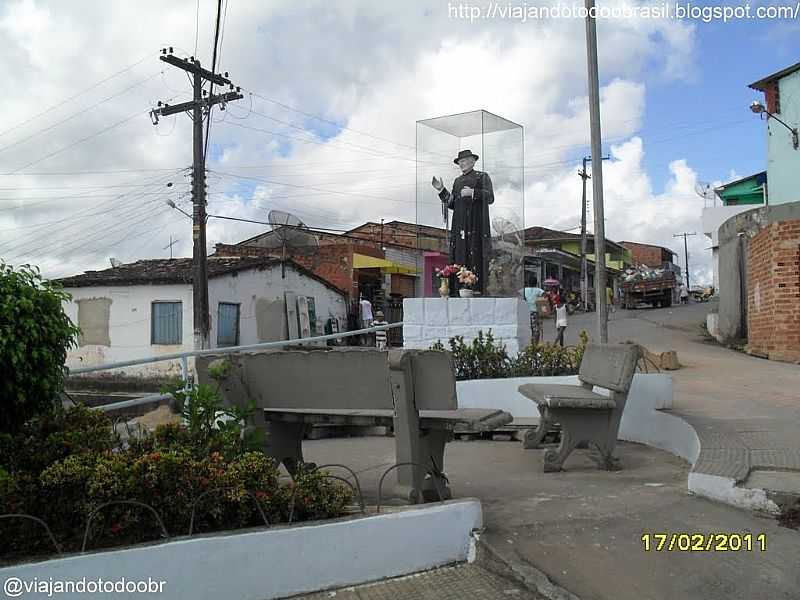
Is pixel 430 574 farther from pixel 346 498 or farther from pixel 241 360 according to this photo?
pixel 241 360

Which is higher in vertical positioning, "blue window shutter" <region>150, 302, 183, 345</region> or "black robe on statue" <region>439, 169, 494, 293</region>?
"black robe on statue" <region>439, 169, 494, 293</region>

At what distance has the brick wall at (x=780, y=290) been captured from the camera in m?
11.6

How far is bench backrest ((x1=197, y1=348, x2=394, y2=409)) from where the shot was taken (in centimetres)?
389

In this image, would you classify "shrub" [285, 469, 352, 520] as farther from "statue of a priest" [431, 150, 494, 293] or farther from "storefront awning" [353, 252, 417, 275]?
"storefront awning" [353, 252, 417, 275]

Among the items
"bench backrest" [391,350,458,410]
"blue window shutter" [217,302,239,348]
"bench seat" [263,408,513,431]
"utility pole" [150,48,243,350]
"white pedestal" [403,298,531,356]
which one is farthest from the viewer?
"blue window shutter" [217,302,239,348]

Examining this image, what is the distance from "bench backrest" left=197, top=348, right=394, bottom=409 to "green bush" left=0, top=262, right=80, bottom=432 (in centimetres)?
91

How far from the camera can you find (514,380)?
26.9ft

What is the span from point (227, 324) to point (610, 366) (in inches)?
735

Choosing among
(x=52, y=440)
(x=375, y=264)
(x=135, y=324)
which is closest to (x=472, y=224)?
(x=52, y=440)

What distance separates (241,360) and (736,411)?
Result: 15.6 feet

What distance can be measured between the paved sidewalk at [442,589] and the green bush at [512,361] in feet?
17.4

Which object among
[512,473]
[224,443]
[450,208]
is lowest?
[512,473]

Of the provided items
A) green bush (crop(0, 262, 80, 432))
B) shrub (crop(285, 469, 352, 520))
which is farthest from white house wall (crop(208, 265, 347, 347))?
shrub (crop(285, 469, 352, 520))

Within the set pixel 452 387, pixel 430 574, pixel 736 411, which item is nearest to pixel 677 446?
pixel 736 411
